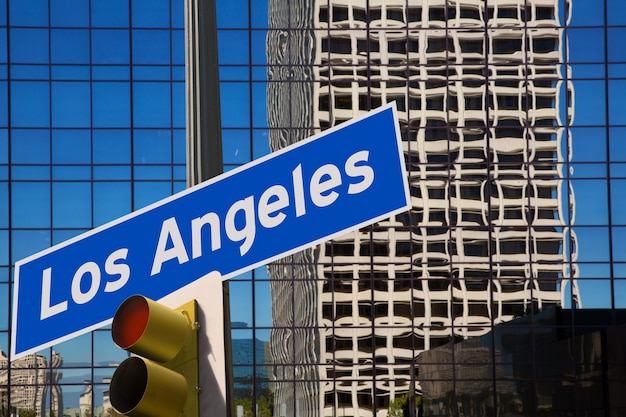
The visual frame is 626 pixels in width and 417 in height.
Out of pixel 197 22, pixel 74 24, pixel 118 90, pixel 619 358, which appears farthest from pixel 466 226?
pixel 197 22

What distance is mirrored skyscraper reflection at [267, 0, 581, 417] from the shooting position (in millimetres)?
39375

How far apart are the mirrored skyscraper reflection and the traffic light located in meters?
36.2

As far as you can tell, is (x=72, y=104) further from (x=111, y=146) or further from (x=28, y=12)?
(x=28, y=12)

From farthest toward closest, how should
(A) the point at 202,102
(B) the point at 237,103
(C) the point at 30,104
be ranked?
1. (B) the point at 237,103
2. (C) the point at 30,104
3. (A) the point at 202,102

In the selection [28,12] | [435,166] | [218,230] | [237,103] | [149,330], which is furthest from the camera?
[237,103]

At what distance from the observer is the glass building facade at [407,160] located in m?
39.2

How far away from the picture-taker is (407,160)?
40.2 meters

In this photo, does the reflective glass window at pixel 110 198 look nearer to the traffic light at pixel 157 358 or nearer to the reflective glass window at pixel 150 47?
the reflective glass window at pixel 150 47

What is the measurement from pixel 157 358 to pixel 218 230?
1.45ft

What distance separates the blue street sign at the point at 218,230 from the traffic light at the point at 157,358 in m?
0.21

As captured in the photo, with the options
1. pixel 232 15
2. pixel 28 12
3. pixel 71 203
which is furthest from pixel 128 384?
pixel 28 12

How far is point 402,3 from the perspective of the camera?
134 feet

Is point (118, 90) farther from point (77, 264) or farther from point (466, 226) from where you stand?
point (77, 264)

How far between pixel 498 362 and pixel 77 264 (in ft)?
124
